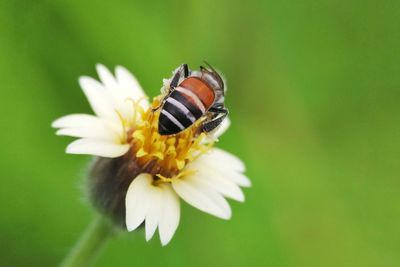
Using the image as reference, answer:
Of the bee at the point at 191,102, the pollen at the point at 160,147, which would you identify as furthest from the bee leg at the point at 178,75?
the pollen at the point at 160,147

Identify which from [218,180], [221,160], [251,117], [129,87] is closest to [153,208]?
[218,180]

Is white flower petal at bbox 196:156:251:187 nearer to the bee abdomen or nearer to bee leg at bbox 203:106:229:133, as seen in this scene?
bee leg at bbox 203:106:229:133

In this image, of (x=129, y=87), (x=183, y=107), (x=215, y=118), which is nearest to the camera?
(x=183, y=107)

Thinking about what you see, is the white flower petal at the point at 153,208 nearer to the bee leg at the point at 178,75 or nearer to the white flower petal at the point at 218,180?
the white flower petal at the point at 218,180

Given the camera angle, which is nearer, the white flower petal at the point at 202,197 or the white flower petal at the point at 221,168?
the white flower petal at the point at 202,197

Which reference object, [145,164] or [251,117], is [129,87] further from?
[251,117]
